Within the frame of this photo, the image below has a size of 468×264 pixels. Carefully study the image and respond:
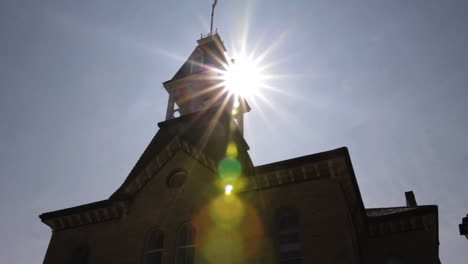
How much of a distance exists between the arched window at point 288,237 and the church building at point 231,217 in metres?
0.04

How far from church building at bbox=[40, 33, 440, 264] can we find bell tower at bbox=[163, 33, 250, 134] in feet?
9.44

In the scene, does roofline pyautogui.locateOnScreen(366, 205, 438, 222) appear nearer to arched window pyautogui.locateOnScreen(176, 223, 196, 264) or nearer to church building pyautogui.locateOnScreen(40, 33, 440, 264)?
church building pyautogui.locateOnScreen(40, 33, 440, 264)

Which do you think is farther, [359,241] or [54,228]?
[54,228]

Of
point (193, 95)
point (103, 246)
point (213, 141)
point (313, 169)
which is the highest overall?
point (193, 95)

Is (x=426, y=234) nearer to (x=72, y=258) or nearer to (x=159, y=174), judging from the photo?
(x=159, y=174)

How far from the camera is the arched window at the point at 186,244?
18625mm

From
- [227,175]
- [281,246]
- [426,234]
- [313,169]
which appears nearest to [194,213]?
[227,175]

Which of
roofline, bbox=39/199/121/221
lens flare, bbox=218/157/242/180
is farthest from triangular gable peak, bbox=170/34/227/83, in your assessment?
roofline, bbox=39/199/121/221

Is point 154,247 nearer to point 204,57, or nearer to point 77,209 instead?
point 77,209

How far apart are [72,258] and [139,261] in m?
4.28

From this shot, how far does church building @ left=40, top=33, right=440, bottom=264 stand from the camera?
17.0 metres

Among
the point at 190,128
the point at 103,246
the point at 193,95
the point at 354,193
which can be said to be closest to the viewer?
the point at 354,193

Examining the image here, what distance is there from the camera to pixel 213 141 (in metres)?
23.4

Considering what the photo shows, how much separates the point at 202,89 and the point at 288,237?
554 inches
